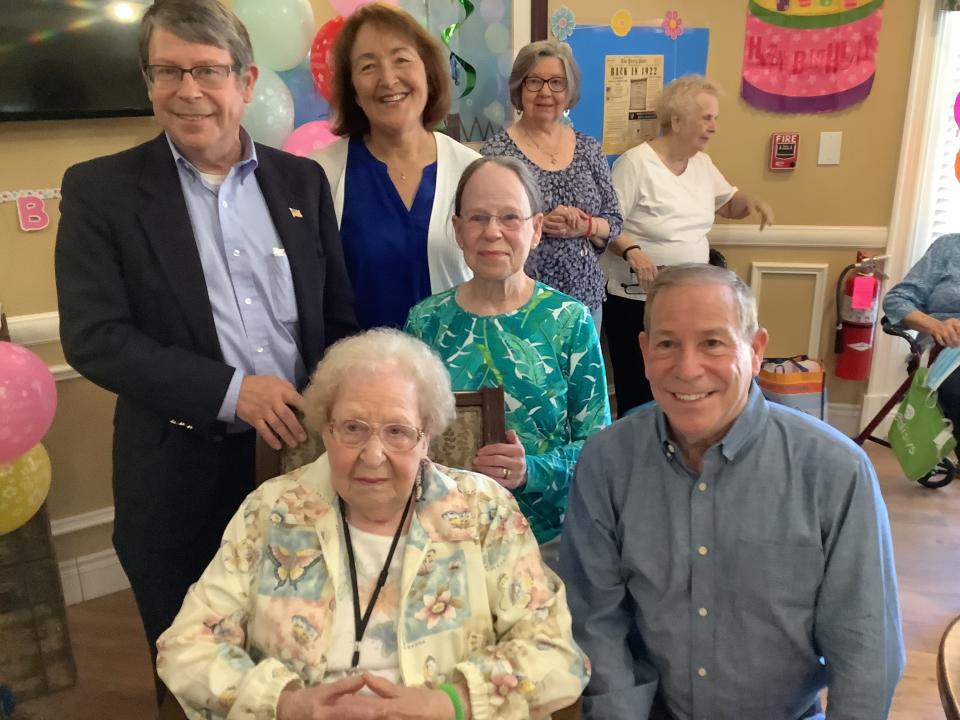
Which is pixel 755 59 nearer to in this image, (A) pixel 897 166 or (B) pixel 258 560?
(A) pixel 897 166

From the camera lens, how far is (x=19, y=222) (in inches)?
97.0

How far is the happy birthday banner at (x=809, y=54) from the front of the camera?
143 inches

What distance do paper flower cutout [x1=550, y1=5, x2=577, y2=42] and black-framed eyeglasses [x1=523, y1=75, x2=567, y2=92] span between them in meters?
0.96

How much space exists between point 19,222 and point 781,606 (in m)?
2.47

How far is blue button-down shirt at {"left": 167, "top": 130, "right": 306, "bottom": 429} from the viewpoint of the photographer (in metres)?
1.58

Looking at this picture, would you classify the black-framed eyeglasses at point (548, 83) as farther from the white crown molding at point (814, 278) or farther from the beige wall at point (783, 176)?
the white crown molding at point (814, 278)

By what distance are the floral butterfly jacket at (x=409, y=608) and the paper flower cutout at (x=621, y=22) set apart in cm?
300

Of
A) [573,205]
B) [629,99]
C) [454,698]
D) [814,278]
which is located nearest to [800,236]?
[814,278]

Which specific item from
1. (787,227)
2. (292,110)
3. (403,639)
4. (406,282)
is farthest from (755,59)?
(403,639)

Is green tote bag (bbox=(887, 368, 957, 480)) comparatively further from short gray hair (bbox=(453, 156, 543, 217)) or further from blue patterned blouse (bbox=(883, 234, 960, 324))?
short gray hair (bbox=(453, 156, 543, 217))

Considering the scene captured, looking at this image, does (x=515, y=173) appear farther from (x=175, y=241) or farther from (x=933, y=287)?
(x=933, y=287)

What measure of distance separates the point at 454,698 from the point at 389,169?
1.34 meters

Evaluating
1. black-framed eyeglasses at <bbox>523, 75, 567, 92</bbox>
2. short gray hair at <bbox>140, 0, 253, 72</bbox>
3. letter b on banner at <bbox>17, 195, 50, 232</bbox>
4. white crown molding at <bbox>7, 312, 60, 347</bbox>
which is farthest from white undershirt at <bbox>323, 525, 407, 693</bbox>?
black-framed eyeglasses at <bbox>523, 75, 567, 92</bbox>

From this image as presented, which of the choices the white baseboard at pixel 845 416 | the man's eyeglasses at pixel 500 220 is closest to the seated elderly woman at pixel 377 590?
the man's eyeglasses at pixel 500 220
